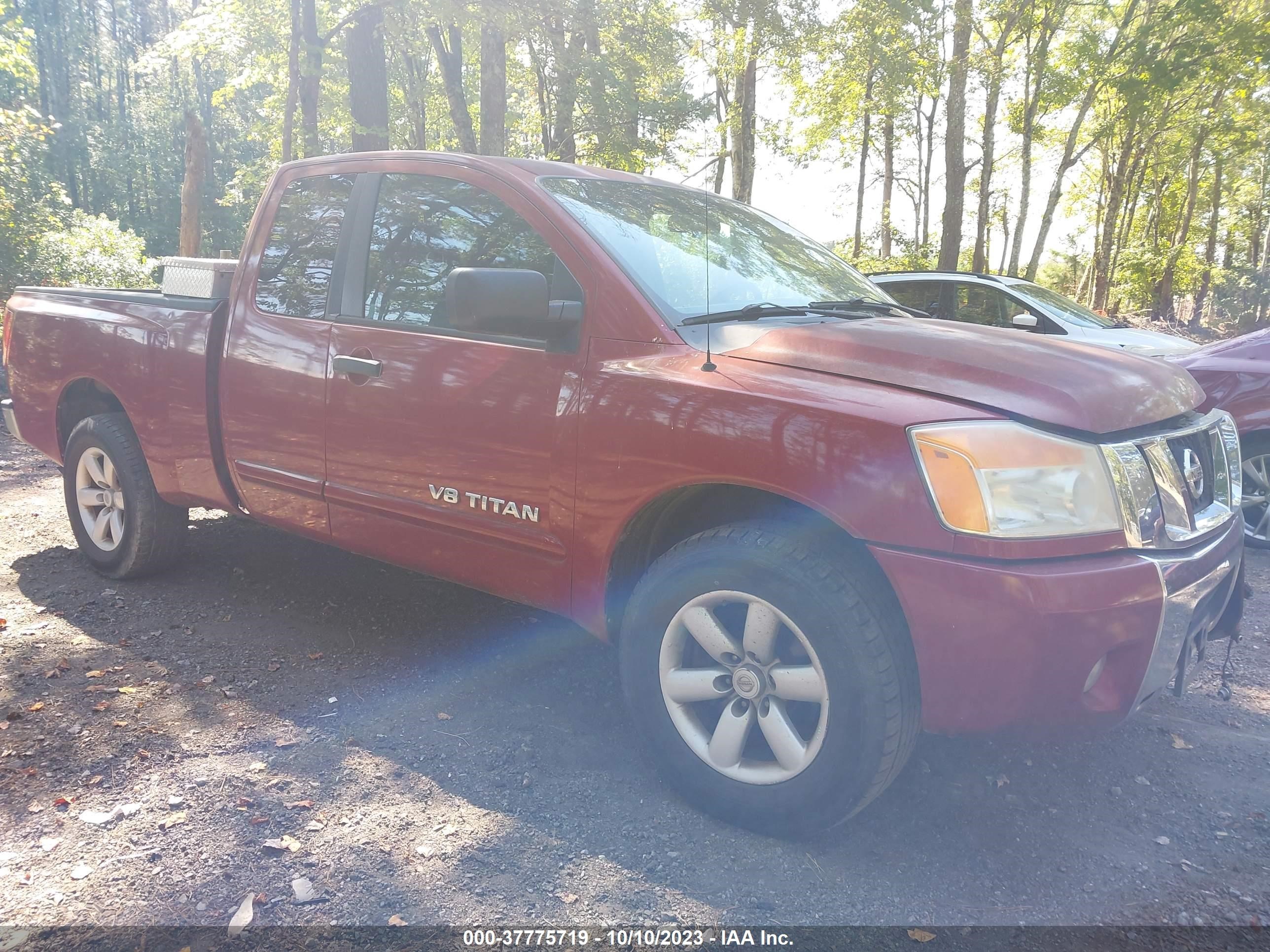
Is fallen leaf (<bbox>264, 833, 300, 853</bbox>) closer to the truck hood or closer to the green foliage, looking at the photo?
the truck hood

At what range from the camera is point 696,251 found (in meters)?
3.28

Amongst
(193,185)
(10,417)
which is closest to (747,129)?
(193,185)

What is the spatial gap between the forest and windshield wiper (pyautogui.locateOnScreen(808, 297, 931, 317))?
275 centimetres

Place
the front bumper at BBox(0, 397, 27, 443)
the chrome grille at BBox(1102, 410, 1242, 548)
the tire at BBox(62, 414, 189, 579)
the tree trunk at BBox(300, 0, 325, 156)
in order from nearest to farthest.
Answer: the chrome grille at BBox(1102, 410, 1242, 548)
the tire at BBox(62, 414, 189, 579)
the front bumper at BBox(0, 397, 27, 443)
the tree trunk at BBox(300, 0, 325, 156)

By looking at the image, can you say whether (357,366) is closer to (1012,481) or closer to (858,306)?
(858,306)

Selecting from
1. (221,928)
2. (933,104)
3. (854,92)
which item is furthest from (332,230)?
(933,104)

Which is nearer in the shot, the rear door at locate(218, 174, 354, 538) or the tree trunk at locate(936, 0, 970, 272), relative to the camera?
the rear door at locate(218, 174, 354, 538)

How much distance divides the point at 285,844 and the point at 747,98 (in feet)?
58.8

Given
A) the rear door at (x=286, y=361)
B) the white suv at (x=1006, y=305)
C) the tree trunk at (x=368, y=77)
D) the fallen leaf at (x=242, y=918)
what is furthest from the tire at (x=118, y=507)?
the tree trunk at (x=368, y=77)

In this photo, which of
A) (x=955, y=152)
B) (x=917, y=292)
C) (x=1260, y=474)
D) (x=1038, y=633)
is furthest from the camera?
(x=955, y=152)

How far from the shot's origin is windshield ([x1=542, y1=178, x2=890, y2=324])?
9.89ft

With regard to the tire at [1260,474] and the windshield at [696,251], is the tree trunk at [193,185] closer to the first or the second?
the windshield at [696,251]

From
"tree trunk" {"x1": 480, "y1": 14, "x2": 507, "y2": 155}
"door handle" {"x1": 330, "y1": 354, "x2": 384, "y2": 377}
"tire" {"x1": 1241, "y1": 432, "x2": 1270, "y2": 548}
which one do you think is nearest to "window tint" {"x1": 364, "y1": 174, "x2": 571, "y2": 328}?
"door handle" {"x1": 330, "y1": 354, "x2": 384, "y2": 377}

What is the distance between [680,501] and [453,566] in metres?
0.98
